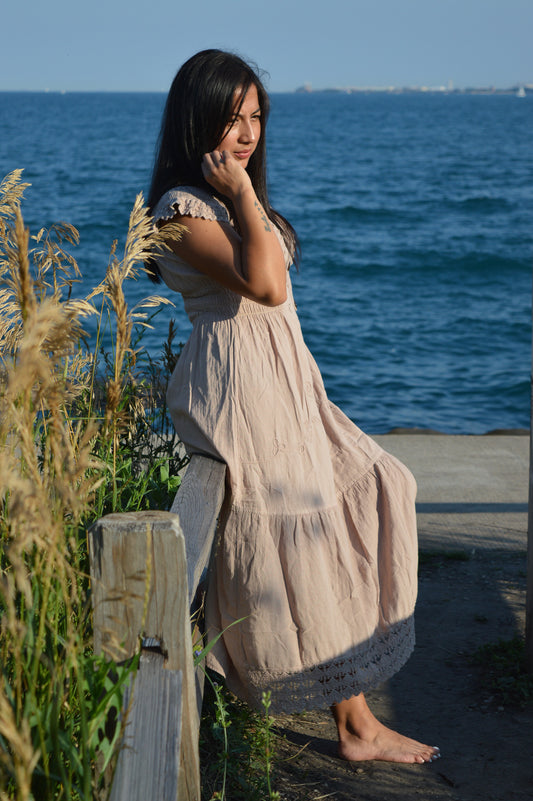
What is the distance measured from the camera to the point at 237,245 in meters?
2.19

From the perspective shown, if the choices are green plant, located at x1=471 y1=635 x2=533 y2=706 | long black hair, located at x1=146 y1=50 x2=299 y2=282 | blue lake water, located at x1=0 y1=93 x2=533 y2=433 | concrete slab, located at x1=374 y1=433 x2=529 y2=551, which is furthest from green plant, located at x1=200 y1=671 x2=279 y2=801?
blue lake water, located at x1=0 y1=93 x2=533 y2=433

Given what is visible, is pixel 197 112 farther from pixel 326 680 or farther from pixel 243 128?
pixel 326 680

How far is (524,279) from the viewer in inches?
733

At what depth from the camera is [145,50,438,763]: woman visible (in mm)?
2211

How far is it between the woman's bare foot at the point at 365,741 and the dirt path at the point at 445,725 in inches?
1.1

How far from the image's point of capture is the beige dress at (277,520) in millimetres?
2221

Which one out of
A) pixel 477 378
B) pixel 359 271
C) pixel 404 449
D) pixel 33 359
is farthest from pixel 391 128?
pixel 33 359

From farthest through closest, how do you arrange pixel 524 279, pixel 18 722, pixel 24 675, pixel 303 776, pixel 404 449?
pixel 524 279 → pixel 404 449 → pixel 303 776 → pixel 24 675 → pixel 18 722

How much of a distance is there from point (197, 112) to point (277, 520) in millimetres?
1123

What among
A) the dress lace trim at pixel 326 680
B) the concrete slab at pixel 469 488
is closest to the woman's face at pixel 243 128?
the dress lace trim at pixel 326 680

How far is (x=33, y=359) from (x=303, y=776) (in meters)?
1.81

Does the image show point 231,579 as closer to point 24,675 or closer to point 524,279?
point 24,675

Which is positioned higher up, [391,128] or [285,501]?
[391,128]

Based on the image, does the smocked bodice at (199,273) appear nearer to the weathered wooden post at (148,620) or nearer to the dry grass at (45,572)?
the dry grass at (45,572)
